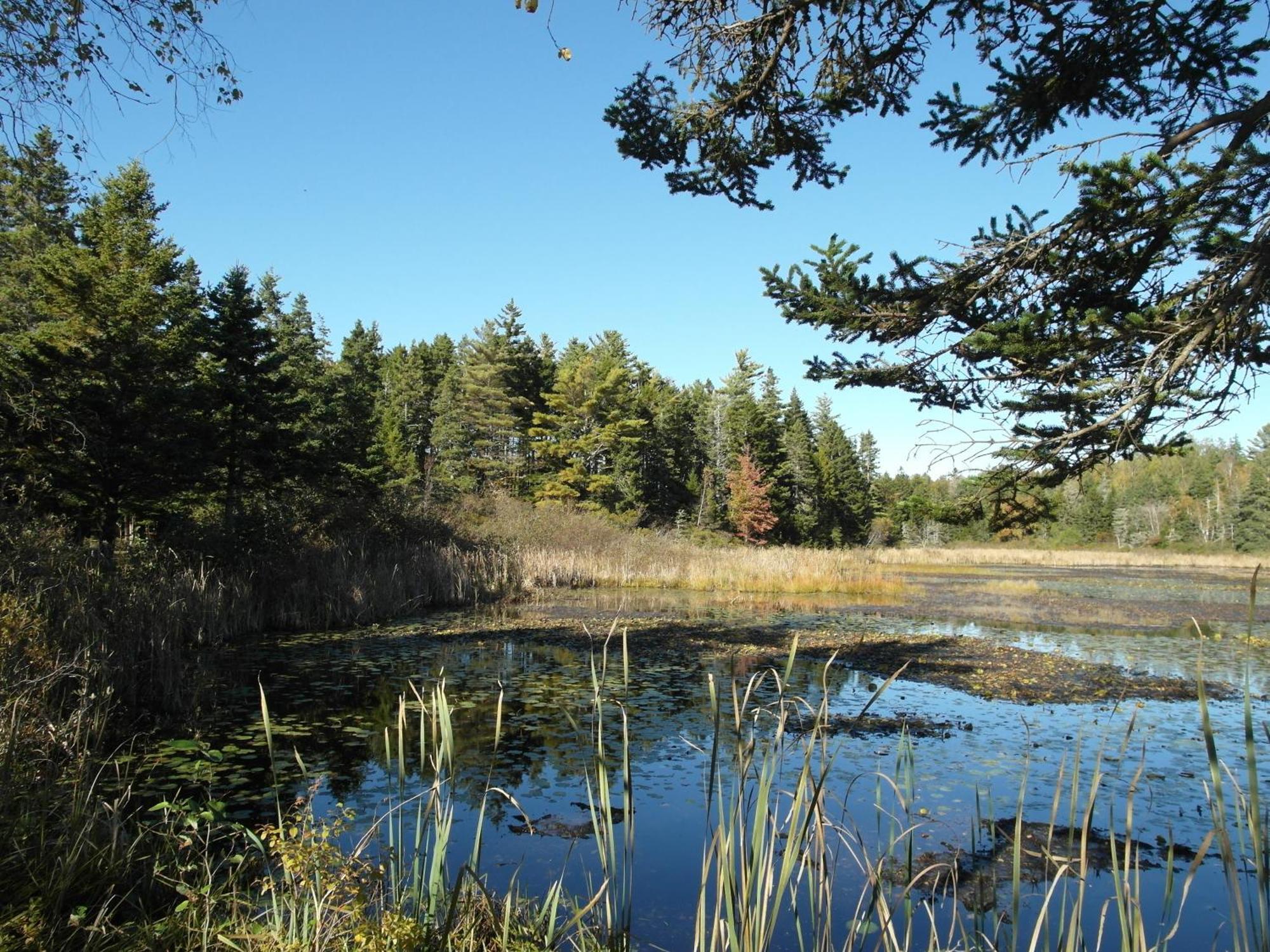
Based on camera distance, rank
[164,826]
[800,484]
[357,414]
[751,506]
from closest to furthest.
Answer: [164,826] < [357,414] < [751,506] < [800,484]

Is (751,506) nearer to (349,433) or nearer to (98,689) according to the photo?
(349,433)

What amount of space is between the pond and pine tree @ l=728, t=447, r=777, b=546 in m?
32.2

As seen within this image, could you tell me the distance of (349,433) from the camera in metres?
24.7

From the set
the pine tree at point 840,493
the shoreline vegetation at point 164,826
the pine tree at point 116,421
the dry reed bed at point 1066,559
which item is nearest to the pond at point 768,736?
the shoreline vegetation at point 164,826

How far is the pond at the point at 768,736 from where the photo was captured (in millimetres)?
3930

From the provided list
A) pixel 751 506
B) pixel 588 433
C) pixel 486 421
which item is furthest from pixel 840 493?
pixel 486 421

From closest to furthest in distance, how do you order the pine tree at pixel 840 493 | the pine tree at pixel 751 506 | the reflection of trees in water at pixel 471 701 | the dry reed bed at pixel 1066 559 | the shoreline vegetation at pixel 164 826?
the shoreline vegetation at pixel 164 826, the reflection of trees in water at pixel 471 701, the dry reed bed at pixel 1066 559, the pine tree at pixel 751 506, the pine tree at pixel 840 493

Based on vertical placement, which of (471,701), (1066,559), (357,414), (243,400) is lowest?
(1066,559)

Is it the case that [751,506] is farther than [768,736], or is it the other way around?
[751,506]

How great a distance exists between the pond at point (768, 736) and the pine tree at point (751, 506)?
32223 millimetres

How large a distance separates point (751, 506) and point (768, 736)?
40.8 meters

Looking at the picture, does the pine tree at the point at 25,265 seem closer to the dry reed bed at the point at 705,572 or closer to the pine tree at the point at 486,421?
the dry reed bed at the point at 705,572

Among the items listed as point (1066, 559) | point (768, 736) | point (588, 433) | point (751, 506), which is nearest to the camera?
point (768, 736)

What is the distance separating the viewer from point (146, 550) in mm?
10812
